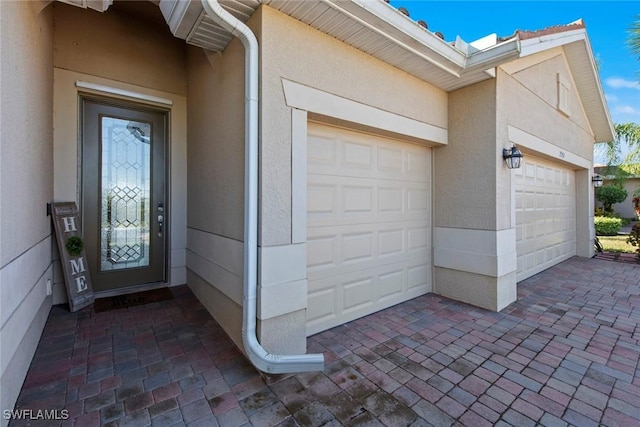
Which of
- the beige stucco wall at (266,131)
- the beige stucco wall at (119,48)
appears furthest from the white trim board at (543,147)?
the beige stucco wall at (119,48)

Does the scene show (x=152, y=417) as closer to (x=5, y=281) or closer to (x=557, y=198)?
(x=5, y=281)

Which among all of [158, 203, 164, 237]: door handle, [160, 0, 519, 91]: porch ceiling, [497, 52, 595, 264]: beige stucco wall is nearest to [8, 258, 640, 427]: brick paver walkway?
[158, 203, 164, 237]: door handle

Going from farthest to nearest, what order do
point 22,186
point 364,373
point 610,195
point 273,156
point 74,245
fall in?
1. point 610,195
2. point 74,245
3. point 273,156
4. point 364,373
5. point 22,186

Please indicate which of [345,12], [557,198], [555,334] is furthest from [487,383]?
[557,198]

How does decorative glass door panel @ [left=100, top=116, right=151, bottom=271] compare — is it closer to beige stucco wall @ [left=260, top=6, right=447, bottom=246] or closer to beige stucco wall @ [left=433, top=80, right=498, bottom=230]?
beige stucco wall @ [left=260, top=6, right=447, bottom=246]

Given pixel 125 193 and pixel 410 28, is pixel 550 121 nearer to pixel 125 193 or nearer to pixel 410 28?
pixel 410 28

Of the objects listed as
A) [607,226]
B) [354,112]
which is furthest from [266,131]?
[607,226]

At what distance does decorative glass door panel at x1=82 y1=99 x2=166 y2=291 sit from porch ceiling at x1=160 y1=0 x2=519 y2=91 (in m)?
2.08

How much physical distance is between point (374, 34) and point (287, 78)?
3.74 feet

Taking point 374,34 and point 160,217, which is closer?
point 374,34

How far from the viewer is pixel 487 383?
2.45 m

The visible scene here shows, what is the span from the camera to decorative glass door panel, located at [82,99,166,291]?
4.16m

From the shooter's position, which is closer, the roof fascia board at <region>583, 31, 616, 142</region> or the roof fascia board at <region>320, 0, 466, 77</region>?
the roof fascia board at <region>320, 0, 466, 77</region>

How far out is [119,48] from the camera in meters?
4.26
